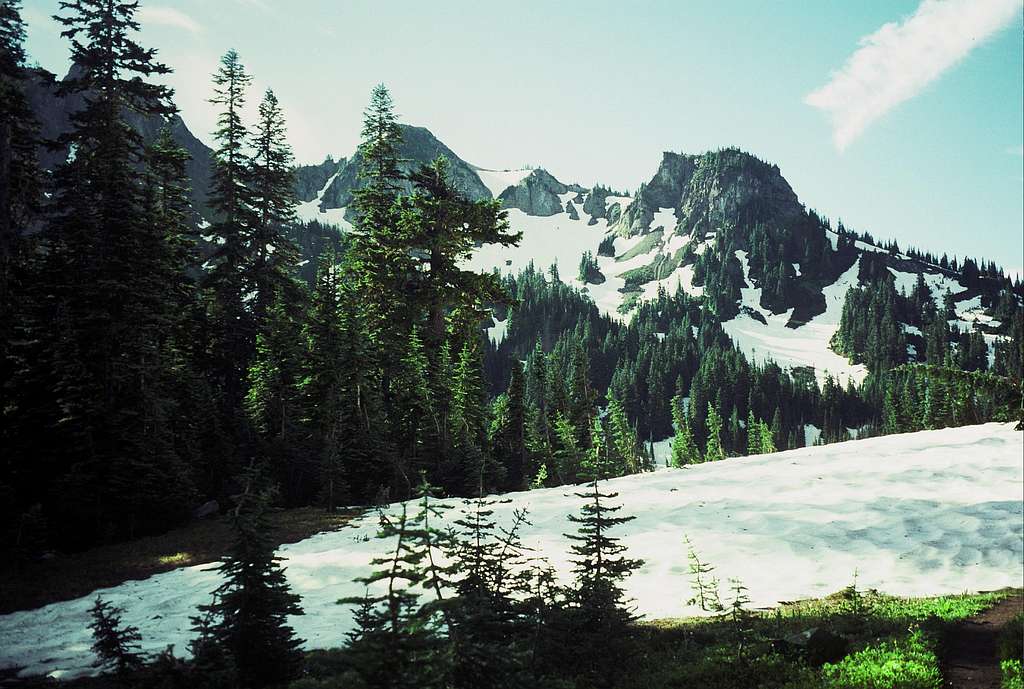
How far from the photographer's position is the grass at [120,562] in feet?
47.5

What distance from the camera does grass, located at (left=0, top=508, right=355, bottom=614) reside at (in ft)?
47.5

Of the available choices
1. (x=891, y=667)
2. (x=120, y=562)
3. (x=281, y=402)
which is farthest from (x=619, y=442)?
(x=891, y=667)

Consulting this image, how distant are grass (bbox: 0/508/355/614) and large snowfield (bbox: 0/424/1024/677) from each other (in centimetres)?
64

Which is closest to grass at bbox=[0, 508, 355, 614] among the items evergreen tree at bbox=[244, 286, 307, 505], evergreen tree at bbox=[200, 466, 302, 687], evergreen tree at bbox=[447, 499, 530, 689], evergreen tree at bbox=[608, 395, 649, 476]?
evergreen tree at bbox=[244, 286, 307, 505]

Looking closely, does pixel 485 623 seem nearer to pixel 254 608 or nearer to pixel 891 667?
pixel 254 608

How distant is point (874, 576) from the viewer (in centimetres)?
1520

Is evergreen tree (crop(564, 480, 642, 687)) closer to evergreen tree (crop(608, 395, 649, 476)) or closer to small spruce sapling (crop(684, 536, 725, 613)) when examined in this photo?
small spruce sapling (crop(684, 536, 725, 613))

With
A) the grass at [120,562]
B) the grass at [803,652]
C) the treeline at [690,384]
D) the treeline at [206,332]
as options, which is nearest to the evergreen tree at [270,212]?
the treeline at [206,332]

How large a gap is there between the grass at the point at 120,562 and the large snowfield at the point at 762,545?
2.10 ft

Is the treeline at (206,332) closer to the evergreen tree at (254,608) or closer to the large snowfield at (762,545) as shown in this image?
the large snowfield at (762,545)

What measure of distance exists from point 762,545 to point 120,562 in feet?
61.1

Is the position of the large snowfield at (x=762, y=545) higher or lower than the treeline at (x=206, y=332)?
lower

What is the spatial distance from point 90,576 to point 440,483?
15479 millimetres

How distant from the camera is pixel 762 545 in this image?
1730cm
